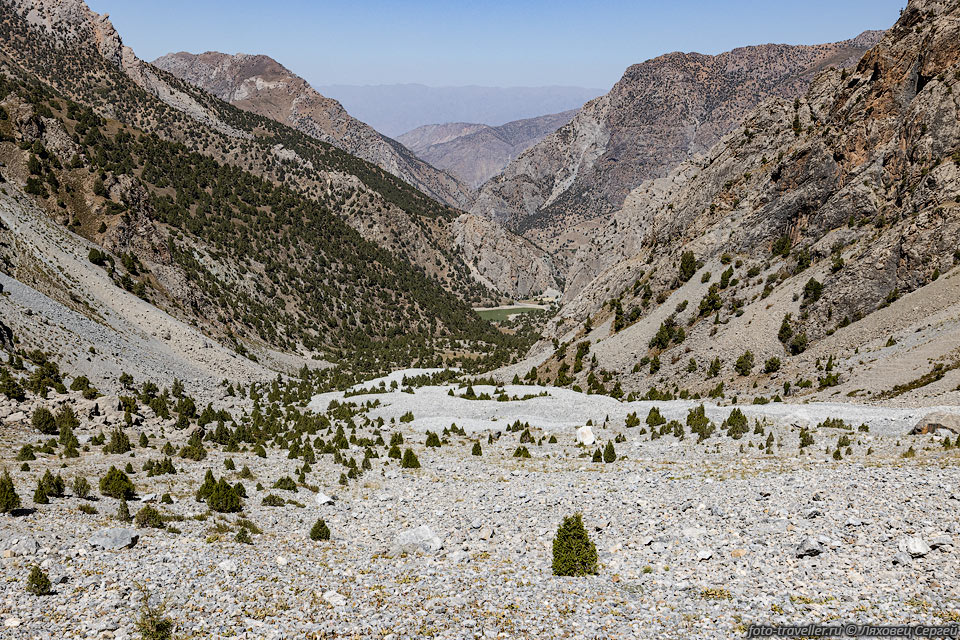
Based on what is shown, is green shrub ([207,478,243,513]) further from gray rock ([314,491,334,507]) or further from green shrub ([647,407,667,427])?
green shrub ([647,407,667,427])

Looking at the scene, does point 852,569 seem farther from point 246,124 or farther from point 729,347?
point 246,124

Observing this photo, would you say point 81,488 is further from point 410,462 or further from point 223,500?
point 410,462

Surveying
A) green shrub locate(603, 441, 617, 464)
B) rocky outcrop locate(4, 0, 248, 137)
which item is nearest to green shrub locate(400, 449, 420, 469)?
green shrub locate(603, 441, 617, 464)

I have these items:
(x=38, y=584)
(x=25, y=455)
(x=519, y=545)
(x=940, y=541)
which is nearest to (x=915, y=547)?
(x=940, y=541)

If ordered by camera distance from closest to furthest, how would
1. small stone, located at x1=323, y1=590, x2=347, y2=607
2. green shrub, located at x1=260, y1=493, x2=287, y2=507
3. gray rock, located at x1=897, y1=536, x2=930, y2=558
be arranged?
gray rock, located at x1=897, y1=536, x2=930, y2=558 < small stone, located at x1=323, y1=590, x2=347, y2=607 < green shrub, located at x1=260, y1=493, x2=287, y2=507

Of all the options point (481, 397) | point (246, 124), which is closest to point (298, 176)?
point (246, 124)

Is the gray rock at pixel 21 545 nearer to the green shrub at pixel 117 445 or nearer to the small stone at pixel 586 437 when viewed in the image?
the green shrub at pixel 117 445
